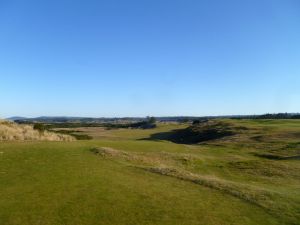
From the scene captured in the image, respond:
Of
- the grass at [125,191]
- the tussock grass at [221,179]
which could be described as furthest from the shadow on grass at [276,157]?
the grass at [125,191]

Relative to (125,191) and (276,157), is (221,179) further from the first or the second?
(276,157)

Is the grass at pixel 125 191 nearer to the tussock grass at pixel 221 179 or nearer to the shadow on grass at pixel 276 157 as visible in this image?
the tussock grass at pixel 221 179

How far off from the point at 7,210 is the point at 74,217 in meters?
2.42

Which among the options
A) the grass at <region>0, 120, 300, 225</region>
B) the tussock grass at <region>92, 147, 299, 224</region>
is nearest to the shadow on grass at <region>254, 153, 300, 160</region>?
the tussock grass at <region>92, 147, 299, 224</region>

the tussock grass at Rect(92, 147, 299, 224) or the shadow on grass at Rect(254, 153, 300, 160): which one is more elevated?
the tussock grass at Rect(92, 147, 299, 224)

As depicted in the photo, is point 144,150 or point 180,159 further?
point 144,150

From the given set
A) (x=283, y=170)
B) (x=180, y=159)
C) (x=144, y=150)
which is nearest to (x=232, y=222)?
(x=283, y=170)

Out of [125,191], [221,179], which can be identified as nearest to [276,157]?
[221,179]

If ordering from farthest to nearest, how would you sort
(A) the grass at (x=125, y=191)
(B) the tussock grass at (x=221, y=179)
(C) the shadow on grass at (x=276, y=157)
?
(C) the shadow on grass at (x=276, y=157)
(B) the tussock grass at (x=221, y=179)
(A) the grass at (x=125, y=191)

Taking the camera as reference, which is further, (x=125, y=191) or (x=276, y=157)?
(x=276, y=157)

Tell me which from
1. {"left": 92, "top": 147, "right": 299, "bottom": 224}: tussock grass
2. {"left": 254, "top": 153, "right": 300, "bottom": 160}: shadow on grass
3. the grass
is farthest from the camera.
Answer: {"left": 254, "top": 153, "right": 300, "bottom": 160}: shadow on grass

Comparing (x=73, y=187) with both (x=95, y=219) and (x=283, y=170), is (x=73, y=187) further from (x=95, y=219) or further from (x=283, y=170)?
(x=283, y=170)

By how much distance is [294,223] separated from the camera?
11422 mm

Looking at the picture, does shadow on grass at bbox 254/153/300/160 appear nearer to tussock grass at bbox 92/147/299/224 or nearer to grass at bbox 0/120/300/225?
tussock grass at bbox 92/147/299/224
